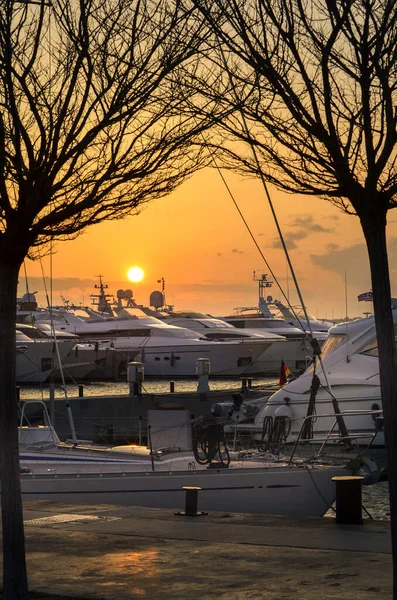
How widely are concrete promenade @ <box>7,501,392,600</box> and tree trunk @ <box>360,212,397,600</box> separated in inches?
73.0

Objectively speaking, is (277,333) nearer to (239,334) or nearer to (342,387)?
(239,334)

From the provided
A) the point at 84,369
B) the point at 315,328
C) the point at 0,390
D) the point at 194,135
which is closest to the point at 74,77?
the point at 194,135

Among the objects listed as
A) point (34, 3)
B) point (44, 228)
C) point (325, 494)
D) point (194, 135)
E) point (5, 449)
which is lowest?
point (325, 494)

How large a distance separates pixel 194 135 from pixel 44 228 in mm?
1590

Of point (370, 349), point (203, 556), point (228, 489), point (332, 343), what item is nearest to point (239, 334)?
point (332, 343)

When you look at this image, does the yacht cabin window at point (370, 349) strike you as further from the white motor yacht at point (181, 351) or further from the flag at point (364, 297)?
the white motor yacht at point (181, 351)

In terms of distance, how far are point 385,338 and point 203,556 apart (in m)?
4.43

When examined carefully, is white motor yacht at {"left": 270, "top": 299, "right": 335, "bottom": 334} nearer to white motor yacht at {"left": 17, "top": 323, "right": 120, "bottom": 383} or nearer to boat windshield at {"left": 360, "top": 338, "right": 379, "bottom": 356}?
white motor yacht at {"left": 17, "top": 323, "right": 120, "bottom": 383}

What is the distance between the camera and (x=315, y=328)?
3666 inches

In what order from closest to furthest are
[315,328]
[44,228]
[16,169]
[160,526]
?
[16,169]
[44,228]
[160,526]
[315,328]

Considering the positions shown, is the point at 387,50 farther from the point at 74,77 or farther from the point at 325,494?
the point at 325,494

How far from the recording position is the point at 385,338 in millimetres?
8016

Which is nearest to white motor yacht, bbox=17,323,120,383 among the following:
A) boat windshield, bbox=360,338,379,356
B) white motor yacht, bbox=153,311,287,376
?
white motor yacht, bbox=153,311,287,376

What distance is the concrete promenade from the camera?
9.87 metres
